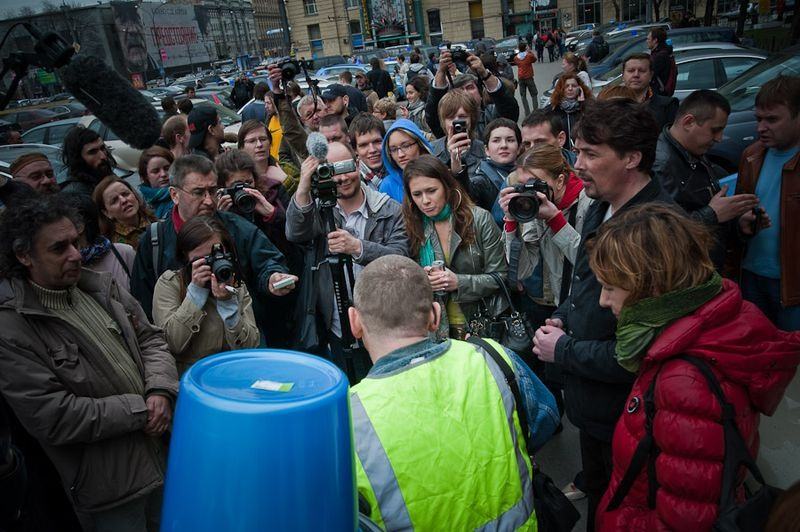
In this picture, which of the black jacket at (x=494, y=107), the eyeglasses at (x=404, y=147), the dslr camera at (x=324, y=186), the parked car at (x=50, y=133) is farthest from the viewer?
the parked car at (x=50, y=133)

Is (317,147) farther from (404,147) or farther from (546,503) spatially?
(546,503)

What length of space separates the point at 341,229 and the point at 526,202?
102cm

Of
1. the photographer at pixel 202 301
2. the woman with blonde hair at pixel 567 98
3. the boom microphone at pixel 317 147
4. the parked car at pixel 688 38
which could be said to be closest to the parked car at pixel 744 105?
the woman with blonde hair at pixel 567 98

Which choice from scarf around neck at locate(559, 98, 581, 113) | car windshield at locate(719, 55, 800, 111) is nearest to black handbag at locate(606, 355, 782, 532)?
scarf around neck at locate(559, 98, 581, 113)

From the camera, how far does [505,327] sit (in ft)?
9.77

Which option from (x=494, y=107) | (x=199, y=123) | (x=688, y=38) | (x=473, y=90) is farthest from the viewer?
(x=688, y=38)

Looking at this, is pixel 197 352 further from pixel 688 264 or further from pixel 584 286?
pixel 688 264

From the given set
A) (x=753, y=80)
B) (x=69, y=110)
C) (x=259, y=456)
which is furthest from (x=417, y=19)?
(x=259, y=456)

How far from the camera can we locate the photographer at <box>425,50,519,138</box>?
533cm

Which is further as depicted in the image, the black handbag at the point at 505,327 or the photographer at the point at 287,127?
the photographer at the point at 287,127

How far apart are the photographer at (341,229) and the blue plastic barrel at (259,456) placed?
6.87 feet

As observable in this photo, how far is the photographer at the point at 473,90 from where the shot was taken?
5328 millimetres

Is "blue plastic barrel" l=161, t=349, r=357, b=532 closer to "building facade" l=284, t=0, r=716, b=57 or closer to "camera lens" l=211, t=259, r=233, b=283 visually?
"camera lens" l=211, t=259, r=233, b=283

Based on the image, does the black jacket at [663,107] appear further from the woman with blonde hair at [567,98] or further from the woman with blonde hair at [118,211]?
the woman with blonde hair at [118,211]
